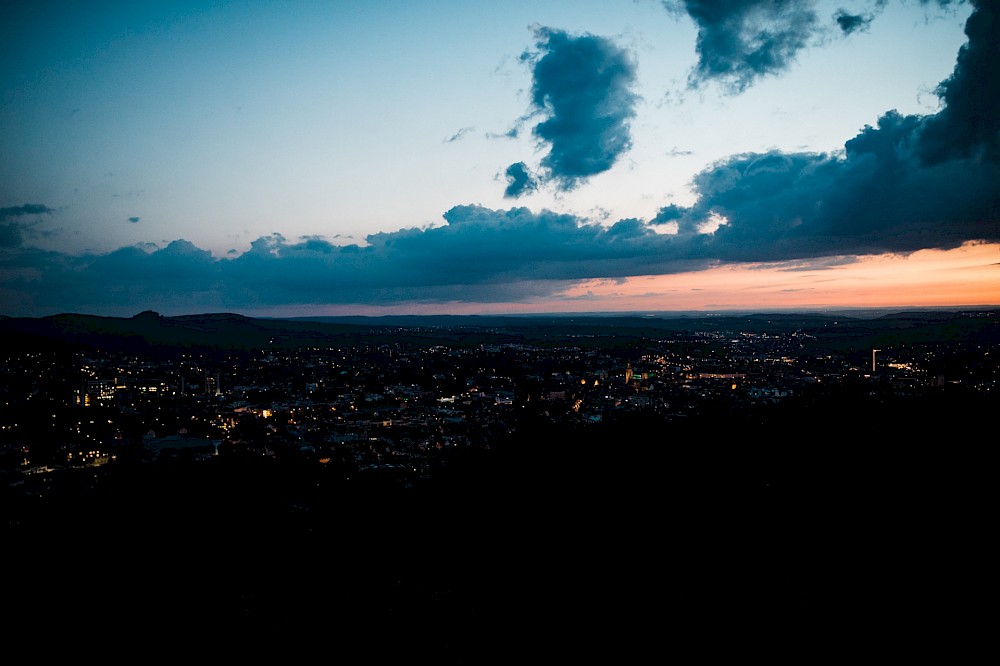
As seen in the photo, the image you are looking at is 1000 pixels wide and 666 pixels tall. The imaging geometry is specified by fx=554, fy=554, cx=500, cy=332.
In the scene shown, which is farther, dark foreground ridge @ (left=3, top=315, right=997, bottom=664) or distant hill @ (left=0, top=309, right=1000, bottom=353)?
distant hill @ (left=0, top=309, right=1000, bottom=353)

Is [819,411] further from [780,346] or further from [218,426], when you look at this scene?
[780,346]

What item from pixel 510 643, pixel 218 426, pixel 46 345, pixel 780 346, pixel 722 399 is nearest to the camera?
pixel 510 643

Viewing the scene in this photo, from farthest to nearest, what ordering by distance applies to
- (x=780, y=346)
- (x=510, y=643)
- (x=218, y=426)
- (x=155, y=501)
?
(x=780, y=346) < (x=218, y=426) < (x=155, y=501) < (x=510, y=643)

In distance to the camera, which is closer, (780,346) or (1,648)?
(1,648)

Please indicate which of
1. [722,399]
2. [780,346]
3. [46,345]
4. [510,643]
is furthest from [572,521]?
[780,346]

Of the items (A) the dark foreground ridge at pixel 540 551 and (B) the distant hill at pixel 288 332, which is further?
(B) the distant hill at pixel 288 332

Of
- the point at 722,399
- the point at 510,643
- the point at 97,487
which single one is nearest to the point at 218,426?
the point at 97,487

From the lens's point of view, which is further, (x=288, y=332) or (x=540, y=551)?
(x=288, y=332)

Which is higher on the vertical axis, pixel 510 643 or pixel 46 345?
pixel 46 345
